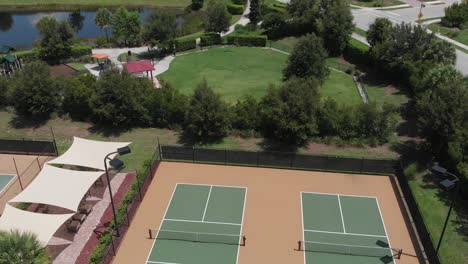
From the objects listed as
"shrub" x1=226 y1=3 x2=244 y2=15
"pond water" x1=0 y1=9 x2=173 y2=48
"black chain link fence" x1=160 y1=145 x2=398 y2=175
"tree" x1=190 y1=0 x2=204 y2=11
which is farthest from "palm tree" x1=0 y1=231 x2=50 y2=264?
"tree" x1=190 y1=0 x2=204 y2=11

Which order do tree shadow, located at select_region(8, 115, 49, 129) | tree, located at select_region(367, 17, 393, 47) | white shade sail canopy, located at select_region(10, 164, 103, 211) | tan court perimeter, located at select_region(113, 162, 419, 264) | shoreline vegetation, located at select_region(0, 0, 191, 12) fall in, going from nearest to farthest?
tan court perimeter, located at select_region(113, 162, 419, 264), white shade sail canopy, located at select_region(10, 164, 103, 211), tree shadow, located at select_region(8, 115, 49, 129), tree, located at select_region(367, 17, 393, 47), shoreline vegetation, located at select_region(0, 0, 191, 12)

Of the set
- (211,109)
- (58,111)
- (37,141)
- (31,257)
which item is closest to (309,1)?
(211,109)

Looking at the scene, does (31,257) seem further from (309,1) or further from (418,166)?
(309,1)

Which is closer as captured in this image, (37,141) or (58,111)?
(37,141)

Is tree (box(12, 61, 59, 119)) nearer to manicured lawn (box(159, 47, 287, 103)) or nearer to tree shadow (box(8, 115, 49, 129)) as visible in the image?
tree shadow (box(8, 115, 49, 129))

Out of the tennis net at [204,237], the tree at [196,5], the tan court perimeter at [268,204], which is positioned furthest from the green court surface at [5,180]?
the tree at [196,5]

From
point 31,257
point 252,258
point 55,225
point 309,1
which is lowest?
point 252,258

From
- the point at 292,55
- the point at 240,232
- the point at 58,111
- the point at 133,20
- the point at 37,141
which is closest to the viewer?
the point at 240,232

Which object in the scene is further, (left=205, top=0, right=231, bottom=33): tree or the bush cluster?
(left=205, top=0, right=231, bottom=33): tree
